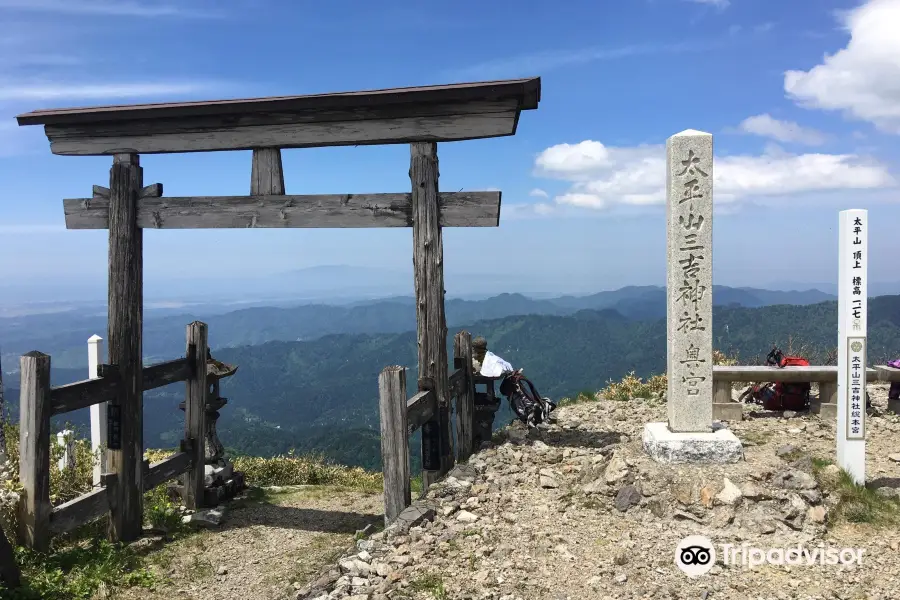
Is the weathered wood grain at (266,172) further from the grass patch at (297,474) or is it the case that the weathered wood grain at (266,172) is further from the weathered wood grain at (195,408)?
the grass patch at (297,474)

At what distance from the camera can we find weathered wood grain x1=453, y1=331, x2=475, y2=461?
8.68m

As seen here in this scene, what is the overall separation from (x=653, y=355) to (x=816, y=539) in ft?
271

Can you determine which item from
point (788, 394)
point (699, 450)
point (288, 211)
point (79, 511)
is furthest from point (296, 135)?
point (788, 394)

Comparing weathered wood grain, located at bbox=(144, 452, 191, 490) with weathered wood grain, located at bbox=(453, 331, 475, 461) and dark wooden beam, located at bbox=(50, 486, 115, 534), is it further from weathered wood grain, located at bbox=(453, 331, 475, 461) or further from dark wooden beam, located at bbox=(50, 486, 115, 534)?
weathered wood grain, located at bbox=(453, 331, 475, 461)

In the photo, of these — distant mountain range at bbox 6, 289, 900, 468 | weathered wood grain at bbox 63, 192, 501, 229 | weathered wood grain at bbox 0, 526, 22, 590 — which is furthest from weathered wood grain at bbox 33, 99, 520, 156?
distant mountain range at bbox 6, 289, 900, 468

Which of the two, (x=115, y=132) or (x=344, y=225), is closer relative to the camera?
(x=344, y=225)

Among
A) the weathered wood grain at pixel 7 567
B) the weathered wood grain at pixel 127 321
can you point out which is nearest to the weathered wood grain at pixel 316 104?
the weathered wood grain at pixel 127 321

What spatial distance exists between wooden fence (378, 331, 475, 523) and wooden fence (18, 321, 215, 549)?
342 cm

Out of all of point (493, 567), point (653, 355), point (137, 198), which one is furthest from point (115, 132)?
point (653, 355)

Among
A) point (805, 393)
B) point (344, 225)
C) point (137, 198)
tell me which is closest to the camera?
point (344, 225)

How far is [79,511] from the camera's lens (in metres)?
7.12

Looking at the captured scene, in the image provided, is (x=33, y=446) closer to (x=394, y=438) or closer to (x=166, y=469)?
(x=166, y=469)

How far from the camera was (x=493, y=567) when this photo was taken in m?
5.36

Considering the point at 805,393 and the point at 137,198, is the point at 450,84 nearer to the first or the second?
the point at 137,198
